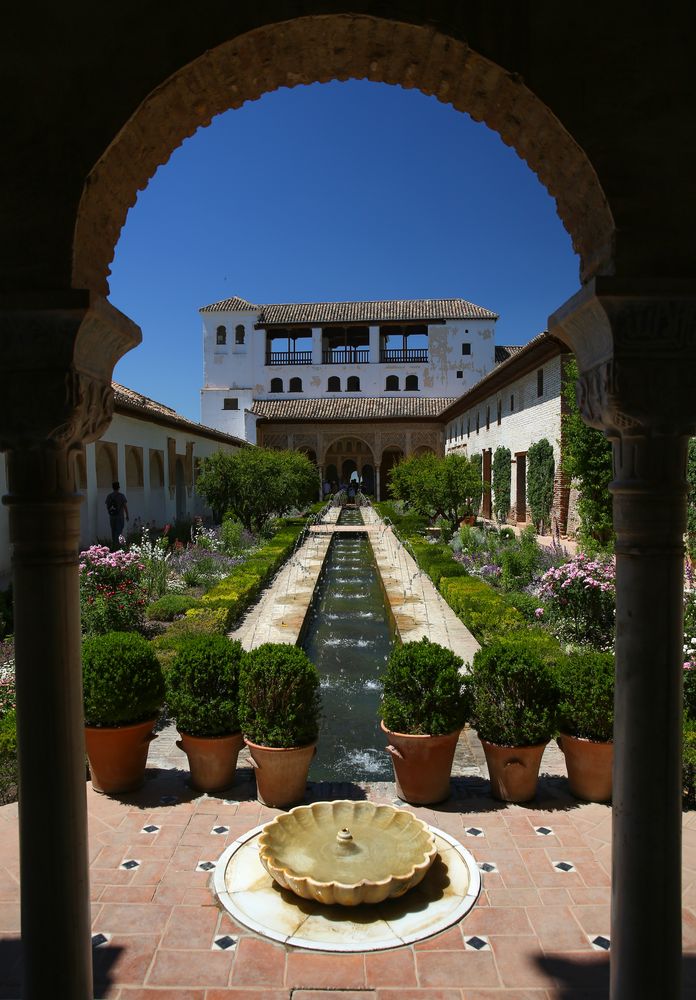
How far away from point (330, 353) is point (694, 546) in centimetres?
3731

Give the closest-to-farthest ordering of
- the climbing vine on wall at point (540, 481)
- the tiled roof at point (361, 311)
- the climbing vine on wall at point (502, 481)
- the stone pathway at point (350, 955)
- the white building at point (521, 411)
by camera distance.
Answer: the stone pathway at point (350, 955), the white building at point (521, 411), the climbing vine on wall at point (540, 481), the climbing vine on wall at point (502, 481), the tiled roof at point (361, 311)

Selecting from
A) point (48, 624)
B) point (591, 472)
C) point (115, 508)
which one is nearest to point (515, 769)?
point (48, 624)

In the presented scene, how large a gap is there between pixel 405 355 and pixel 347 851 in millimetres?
44819

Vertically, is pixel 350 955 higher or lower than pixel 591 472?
lower

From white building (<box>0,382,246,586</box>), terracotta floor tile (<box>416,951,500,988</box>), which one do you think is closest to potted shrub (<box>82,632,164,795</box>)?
terracotta floor tile (<box>416,951,500,988</box>)

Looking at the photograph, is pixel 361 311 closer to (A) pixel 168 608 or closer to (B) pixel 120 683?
(A) pixel 168 608

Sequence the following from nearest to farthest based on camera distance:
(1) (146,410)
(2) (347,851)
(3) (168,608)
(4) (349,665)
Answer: (2) (347,851)
(4) (349,665)
(3) (168,608)
(1) (146,410)

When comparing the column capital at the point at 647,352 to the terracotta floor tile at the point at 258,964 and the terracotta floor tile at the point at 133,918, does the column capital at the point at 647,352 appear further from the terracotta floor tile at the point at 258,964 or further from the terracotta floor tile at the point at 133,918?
the terracotta floor tile at the point at 133,918

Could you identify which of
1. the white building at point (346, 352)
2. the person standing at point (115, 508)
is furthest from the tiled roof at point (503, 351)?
the person standing at point (115, 508)

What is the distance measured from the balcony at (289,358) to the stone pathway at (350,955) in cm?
4364

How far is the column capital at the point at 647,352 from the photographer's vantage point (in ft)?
6.98

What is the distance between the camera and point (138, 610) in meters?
8.71

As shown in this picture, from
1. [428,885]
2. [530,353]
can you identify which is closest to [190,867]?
[428,885]

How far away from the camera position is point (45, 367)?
221cm
